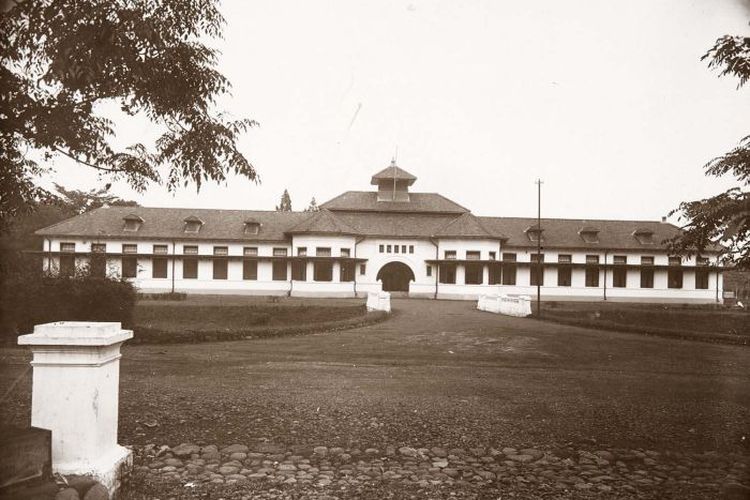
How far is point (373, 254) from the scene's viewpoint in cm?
3912

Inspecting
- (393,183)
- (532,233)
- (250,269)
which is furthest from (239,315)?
(532,233)

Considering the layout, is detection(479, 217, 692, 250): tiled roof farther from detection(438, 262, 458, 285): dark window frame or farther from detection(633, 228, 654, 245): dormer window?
detection(438, 262, 458, 285): dark window frame

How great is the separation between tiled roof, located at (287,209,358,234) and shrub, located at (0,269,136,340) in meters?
21.1

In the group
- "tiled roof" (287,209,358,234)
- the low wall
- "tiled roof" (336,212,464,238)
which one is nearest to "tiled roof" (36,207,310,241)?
"tiled roof" (287,209,358,234)

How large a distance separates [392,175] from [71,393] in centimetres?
4022

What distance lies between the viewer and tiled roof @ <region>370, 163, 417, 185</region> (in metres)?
43.0

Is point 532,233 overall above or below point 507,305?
above

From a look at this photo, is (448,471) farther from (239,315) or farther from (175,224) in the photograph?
(175,224)

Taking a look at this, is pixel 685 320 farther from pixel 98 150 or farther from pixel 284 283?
pixel 98 150

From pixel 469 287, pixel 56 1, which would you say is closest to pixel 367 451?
pixel 56 1

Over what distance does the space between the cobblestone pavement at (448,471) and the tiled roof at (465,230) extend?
107 feet

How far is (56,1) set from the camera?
6152 millimetres

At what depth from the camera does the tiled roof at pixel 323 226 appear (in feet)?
121

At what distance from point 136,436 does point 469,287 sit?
108 feet
